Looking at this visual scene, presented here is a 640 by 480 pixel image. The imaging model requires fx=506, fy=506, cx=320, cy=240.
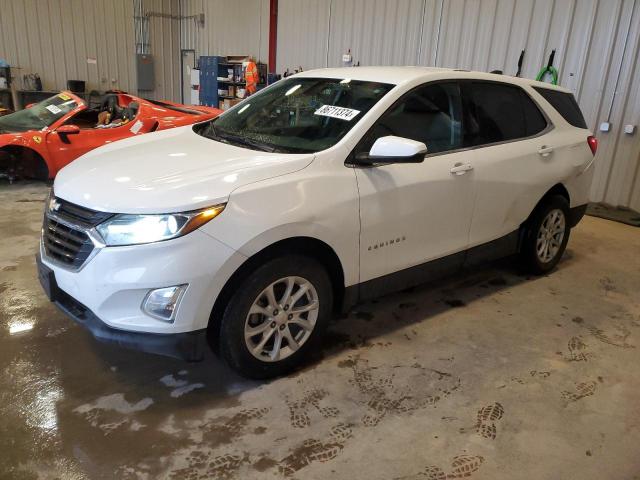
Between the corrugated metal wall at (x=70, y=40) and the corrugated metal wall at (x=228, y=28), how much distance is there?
5.24ft

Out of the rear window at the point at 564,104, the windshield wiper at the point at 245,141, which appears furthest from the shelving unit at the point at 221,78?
the windshield wiper at the point at 245,141

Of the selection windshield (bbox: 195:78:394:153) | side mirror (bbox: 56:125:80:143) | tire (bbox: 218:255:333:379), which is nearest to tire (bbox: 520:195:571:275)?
windshield (bbox: 195:78:394:153)

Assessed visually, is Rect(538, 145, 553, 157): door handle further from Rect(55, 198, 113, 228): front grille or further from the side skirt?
Rect(55, 198, 113, 228): front grille

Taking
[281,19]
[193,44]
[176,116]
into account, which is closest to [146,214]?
[176,116]

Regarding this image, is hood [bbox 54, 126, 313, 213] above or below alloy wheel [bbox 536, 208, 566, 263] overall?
above

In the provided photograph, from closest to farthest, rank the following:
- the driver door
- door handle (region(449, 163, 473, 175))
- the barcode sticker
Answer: the driver door < door handle (region(449, 163, 473, 175)) < the barcode sticker

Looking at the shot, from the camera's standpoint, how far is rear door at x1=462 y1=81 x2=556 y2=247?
129 inches

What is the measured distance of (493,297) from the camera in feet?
12.5

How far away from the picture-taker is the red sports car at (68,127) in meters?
6.02

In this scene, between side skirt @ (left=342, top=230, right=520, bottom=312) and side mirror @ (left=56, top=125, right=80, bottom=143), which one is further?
side mirror @ (left=56, top=125, right=80, bottom=143)

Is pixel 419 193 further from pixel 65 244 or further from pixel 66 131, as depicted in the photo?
pixel 66 131

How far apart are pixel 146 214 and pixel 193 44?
13416 mm

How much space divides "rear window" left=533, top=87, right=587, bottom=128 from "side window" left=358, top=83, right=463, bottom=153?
42.0 inches

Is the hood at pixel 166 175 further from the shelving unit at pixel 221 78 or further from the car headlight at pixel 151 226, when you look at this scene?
the shelving unit at pixel 221 78
